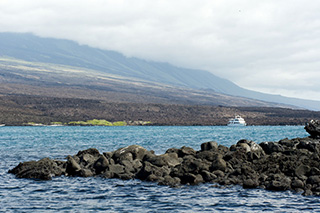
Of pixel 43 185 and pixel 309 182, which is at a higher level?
pixel 309 182

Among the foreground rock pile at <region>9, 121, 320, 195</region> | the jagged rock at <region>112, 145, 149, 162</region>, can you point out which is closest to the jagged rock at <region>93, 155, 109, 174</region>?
the foreground rock pile at <region>9, 121, 320, 195</region>

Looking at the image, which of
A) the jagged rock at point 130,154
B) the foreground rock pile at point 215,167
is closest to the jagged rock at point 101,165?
the foreground rock pile at point 215,167

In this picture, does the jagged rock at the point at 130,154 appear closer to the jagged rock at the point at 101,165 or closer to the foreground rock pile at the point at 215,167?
the foreground rock pile at the point at 215,167

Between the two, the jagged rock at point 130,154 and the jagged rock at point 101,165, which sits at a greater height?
the jagged rock at point 130,154

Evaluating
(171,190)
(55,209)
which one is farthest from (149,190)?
(55,209)

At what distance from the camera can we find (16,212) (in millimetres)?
22312

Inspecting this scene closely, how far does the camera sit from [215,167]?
3109cm

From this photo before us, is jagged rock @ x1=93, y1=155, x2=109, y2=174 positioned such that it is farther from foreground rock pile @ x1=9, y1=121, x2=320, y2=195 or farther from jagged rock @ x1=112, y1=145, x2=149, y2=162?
jagged rock @ x1=112, y1=145, x2=149, y2=162

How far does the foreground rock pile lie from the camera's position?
2786 cm

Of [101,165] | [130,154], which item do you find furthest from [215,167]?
[101,165]

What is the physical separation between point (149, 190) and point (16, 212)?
313 inches

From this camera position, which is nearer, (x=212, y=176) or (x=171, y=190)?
(x=171, y=190)

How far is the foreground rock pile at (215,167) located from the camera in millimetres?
27859

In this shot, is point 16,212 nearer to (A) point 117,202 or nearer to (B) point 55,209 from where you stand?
(B) point 55,209
